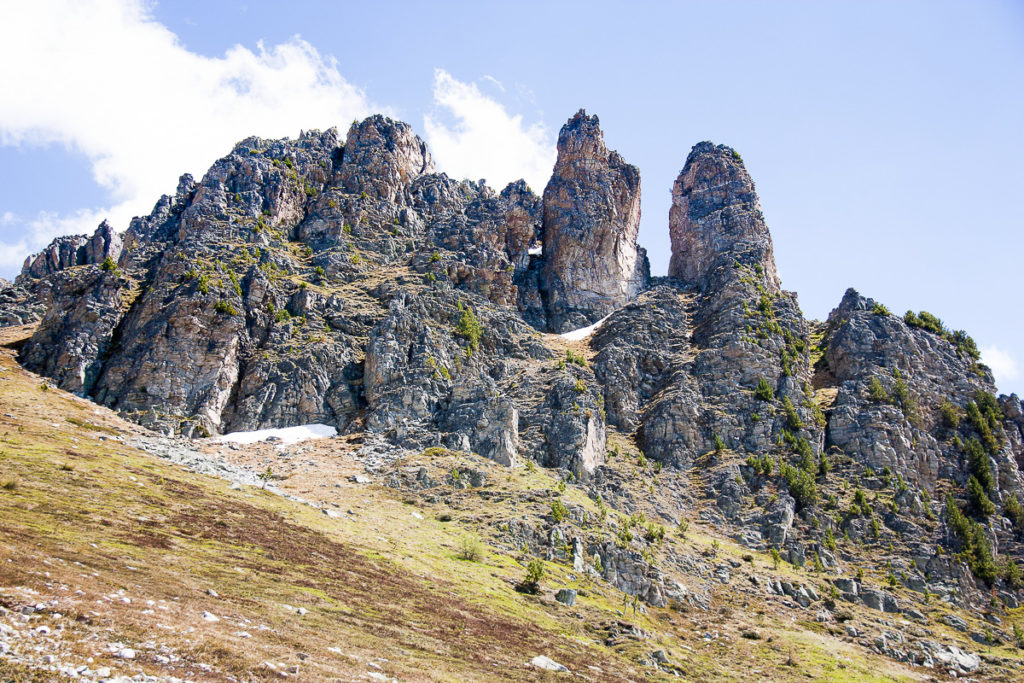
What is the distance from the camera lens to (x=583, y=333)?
13538cm

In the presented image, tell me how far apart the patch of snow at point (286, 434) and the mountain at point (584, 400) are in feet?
6.08

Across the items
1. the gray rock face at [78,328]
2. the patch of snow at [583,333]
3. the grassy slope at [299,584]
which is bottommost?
the grassy slope at [299,584]

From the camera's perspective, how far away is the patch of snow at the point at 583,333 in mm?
133000

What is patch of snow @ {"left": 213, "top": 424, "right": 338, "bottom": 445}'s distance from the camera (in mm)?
83688

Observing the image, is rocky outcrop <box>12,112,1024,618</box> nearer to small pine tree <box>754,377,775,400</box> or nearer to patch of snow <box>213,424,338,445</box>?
small pine tree <box>754,377,775,400</box>

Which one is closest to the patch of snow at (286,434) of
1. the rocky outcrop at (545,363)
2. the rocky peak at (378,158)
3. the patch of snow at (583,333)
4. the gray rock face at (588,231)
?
the rocky outcrop at (545,363)

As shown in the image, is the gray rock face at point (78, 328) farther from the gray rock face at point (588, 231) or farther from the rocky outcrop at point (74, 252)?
the gray rock face at point (588, 231)

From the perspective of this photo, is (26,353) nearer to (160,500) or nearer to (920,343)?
(160,500)

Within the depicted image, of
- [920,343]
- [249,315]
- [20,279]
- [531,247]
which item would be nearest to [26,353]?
[249,315]

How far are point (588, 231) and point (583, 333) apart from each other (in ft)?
84.3

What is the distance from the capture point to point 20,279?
146625mm

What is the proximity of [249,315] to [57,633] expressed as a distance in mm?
84374

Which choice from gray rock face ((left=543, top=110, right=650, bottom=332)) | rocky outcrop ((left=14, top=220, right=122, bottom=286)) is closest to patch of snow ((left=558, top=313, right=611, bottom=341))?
gray rock face ((left=543, top=110, right=650, bottom=332))

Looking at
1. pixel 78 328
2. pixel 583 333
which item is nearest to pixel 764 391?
pixel 583 333
